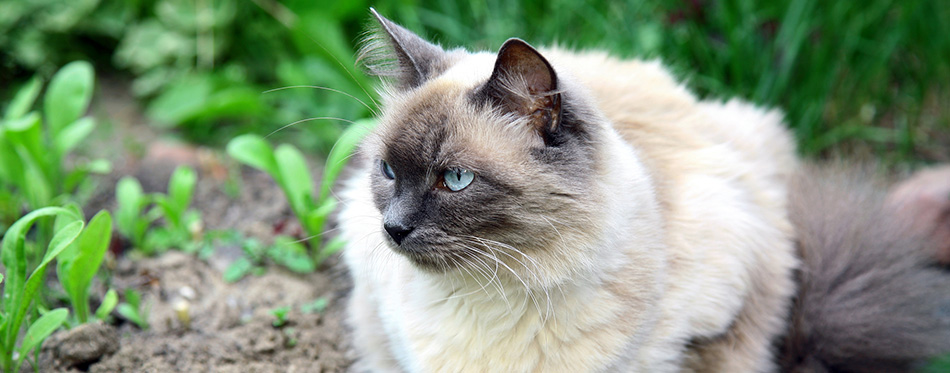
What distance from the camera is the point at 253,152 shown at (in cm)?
260

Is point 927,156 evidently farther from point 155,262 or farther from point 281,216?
point 155,262

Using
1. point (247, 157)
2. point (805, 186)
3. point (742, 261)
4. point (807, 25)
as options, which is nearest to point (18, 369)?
point (247, 157)

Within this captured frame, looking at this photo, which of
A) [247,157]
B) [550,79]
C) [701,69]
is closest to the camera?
[550,79]

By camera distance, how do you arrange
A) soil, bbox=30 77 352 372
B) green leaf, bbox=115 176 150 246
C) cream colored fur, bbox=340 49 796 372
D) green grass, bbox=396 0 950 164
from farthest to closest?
green grass, bbox=396 0 950 164 < green leaf, bbox=115 176 150 246 < soil, bbox=30 77 352 372 < cream colored fur, bbox=340 49 796 372

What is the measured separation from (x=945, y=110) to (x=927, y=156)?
0.26 m

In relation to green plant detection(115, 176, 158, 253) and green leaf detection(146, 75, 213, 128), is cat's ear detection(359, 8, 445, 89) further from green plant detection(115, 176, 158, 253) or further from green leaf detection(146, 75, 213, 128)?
green leaf detection(146, 75, 213, 128)

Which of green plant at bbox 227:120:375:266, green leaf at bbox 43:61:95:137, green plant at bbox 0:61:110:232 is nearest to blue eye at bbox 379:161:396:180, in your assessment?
green plant at bbox 227:120:375:266

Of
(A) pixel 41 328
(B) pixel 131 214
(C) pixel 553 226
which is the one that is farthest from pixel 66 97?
(C) pixel 553 226

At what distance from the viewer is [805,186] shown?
7.85 ft

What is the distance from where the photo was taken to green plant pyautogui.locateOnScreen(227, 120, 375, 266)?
8.48 ft

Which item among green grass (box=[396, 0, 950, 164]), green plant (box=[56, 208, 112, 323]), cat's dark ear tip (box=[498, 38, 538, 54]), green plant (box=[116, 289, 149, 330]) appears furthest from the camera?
green grass (box=[396, 0, 950, 164])

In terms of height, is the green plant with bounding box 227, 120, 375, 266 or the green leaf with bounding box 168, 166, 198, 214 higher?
the green plant with bounding box 227, 120, 375, 266

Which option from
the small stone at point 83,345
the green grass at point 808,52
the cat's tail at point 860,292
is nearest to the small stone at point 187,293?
the small stone at point 83,345

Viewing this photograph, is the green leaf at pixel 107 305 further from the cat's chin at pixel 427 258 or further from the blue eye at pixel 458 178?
the blue eye at pixel 458 178
